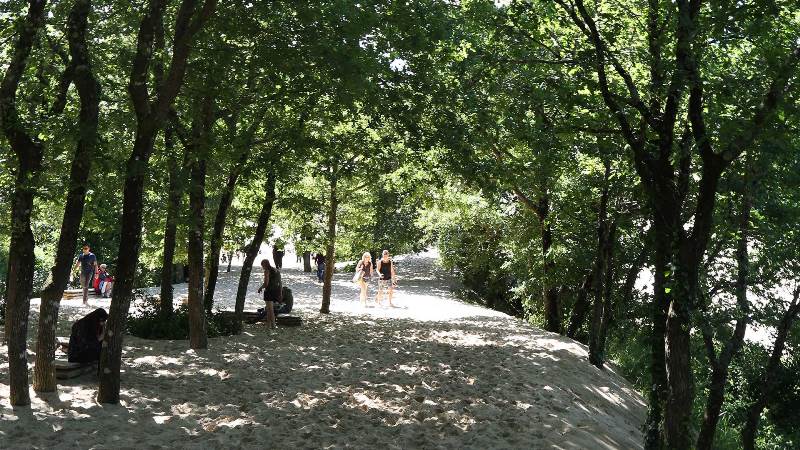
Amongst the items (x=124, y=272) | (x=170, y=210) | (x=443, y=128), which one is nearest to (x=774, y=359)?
(x=443, y=128)

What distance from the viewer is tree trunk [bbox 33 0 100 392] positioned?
8.05 m

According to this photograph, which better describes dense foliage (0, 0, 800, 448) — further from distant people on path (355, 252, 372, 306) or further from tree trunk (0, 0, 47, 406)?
distant people on path (355, 252, 372, 306)

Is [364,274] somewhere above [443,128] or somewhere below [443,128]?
below

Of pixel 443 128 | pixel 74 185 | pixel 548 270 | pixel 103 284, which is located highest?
pixel 443 128

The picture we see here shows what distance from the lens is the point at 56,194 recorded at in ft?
26.6

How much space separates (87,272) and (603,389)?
15.0 m

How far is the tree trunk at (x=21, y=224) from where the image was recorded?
25.9 feet

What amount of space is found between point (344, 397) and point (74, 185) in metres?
4.53

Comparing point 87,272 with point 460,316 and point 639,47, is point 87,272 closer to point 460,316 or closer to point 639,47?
point 460,316

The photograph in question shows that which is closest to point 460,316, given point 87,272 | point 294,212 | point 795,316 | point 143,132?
point 294,212

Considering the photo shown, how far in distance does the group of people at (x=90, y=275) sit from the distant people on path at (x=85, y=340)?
1034 centimetres

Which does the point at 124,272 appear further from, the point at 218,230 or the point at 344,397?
the point at 218,230

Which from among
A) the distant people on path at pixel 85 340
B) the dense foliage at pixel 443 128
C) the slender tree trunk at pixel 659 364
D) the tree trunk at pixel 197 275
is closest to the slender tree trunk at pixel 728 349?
the dense foliage at pixel 443 128

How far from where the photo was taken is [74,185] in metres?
7.99
